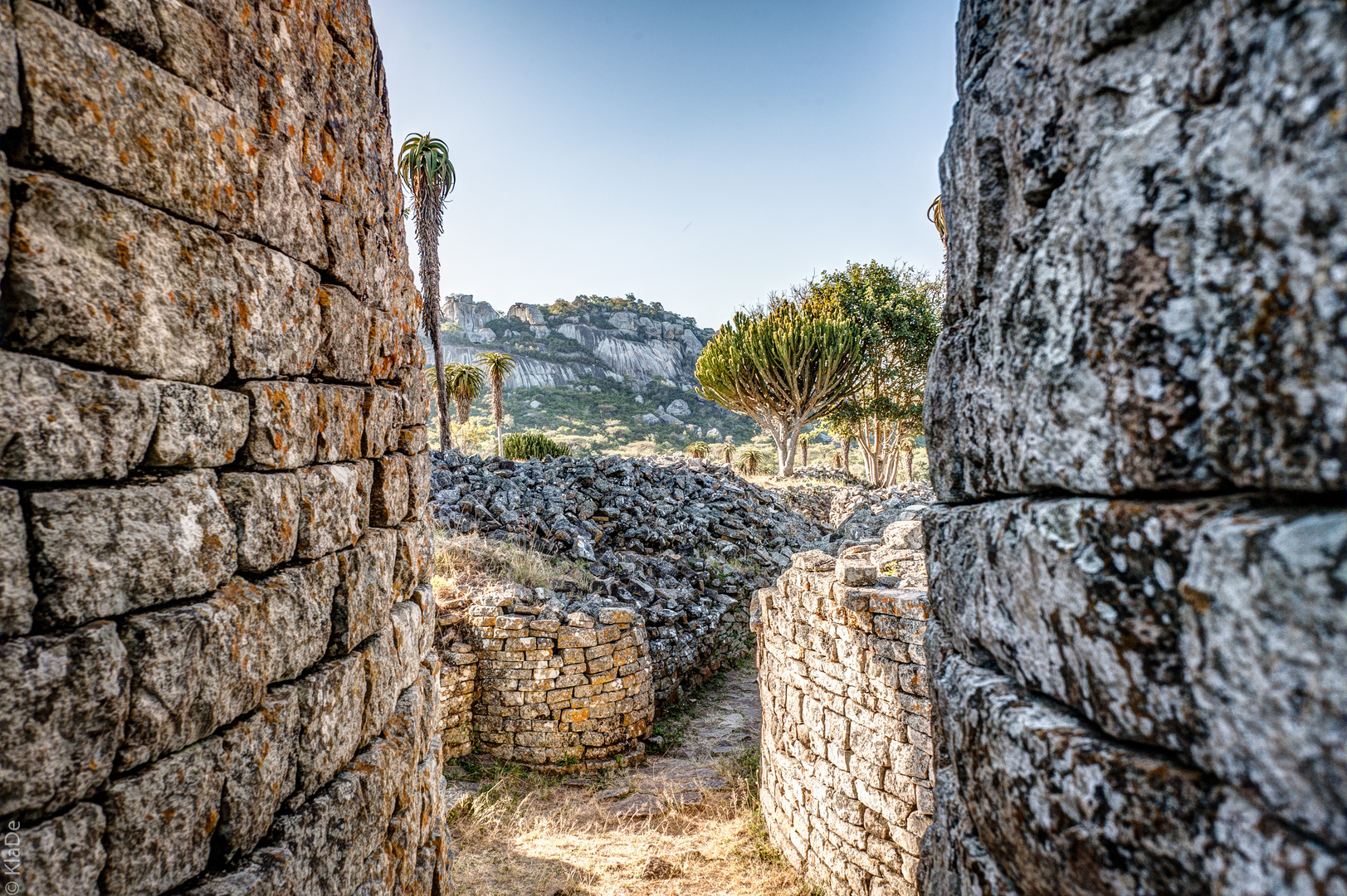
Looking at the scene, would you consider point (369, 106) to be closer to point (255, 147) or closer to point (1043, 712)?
point (255, 147)

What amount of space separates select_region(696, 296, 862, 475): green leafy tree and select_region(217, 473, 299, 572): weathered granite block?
19259mm

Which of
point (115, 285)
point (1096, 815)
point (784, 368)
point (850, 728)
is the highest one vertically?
point (784, 368)

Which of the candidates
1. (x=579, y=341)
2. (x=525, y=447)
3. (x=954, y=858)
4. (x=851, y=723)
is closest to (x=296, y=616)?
(x=954, y=858)

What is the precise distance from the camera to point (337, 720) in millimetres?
2279

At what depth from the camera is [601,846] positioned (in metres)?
6.12

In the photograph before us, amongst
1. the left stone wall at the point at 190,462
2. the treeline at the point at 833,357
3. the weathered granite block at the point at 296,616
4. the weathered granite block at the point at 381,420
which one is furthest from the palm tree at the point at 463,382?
the weathered granite block at the point at 296,616

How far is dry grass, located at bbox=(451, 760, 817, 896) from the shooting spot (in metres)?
5.50

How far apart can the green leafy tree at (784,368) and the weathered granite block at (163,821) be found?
19726mm

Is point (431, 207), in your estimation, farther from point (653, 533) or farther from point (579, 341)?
point (579, 341)

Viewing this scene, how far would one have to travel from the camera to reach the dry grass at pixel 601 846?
5.50m

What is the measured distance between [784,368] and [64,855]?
20285mm

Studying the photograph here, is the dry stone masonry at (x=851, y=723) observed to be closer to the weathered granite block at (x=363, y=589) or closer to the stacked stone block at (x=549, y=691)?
the stacked stone block at (x=549, y=691)

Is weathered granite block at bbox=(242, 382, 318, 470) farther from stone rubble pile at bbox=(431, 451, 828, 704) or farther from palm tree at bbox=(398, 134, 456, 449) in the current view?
palm tree at bbox=(398, 134, 456, 449)

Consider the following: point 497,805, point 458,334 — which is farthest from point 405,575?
point 458,334
